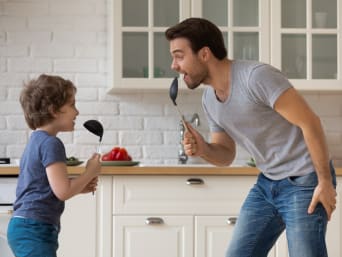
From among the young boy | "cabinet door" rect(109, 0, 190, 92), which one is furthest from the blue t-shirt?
"cabinet door" rect(109, 0, 190, 92)

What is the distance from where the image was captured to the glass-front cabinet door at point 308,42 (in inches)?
154

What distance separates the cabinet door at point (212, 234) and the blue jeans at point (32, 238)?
1.31 m

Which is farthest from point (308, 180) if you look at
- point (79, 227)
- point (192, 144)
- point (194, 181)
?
point (79, 227)

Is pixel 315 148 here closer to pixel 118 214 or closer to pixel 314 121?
pixel 314 121

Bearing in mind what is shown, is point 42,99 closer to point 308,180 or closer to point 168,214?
point 308,180

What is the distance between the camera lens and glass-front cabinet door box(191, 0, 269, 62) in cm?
392

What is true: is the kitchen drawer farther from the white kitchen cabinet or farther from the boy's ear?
the boy's ear

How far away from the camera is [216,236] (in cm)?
346

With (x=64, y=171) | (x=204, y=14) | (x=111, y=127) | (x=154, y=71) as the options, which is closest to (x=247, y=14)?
(x=204, y=14)

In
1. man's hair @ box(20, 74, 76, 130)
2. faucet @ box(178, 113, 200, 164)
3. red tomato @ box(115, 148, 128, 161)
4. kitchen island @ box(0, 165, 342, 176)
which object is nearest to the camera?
man's hair @ box(20, 74, 76, 130)

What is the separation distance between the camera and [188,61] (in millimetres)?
2428

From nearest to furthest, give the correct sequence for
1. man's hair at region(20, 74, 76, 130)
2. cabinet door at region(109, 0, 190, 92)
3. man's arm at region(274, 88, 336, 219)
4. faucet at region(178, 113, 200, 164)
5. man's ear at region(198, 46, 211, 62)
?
man's arm at region(274, 88, 336, 219) → man's hair at region(20, 74, 76, 130) → man's ear at region(198, 46, 211, 62) → cabinet door at region(109, 0, 190, 92) → faucet at region(178, 113, 200, 164)

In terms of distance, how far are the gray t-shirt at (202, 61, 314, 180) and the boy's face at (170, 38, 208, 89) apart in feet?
0.36

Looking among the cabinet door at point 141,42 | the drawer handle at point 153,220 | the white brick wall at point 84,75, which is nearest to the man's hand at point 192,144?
the drawer handle at point 153,220
